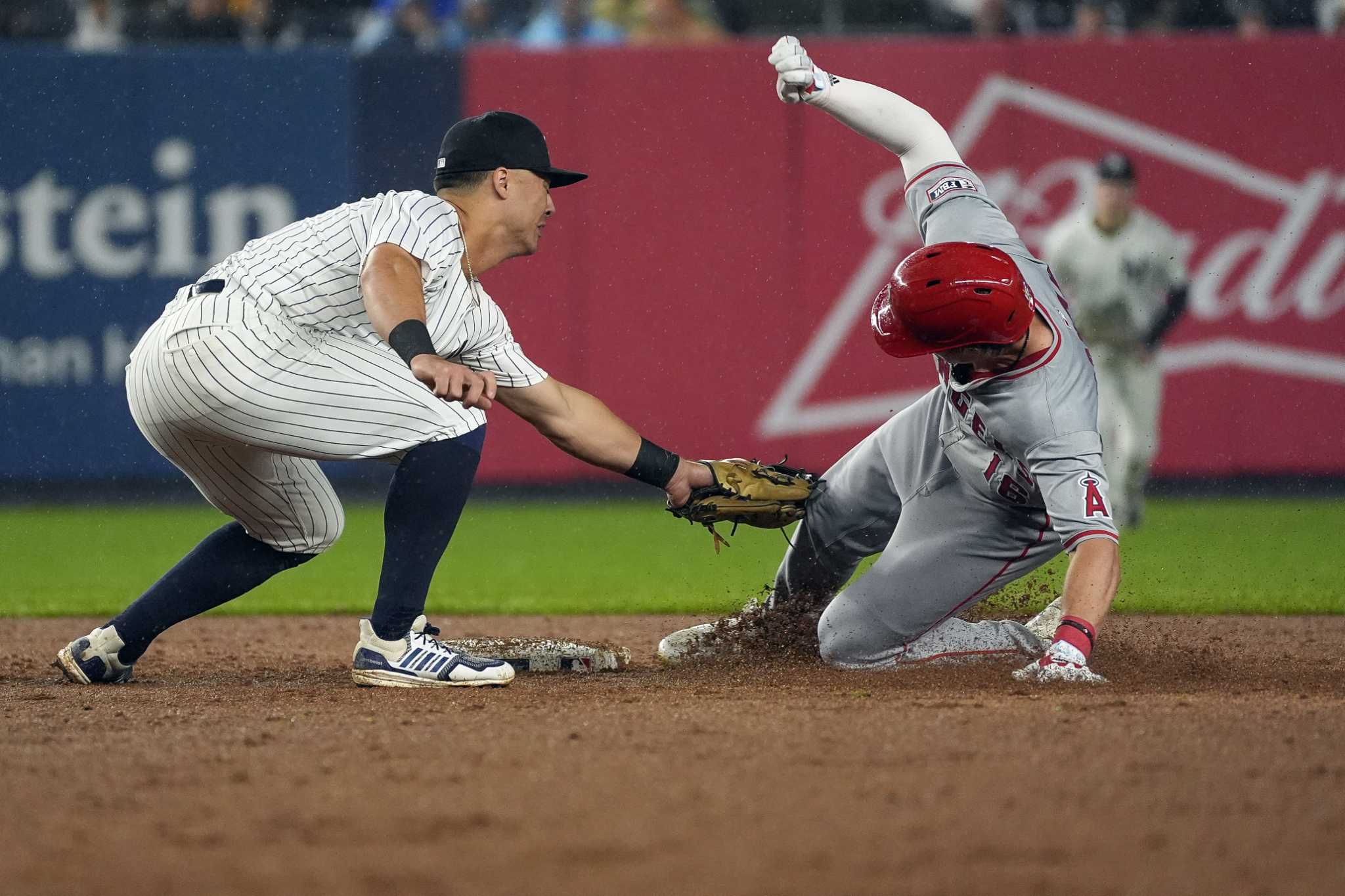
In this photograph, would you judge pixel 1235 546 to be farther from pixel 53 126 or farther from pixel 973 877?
pixel 53 126

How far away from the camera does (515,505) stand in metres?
A: 10.4

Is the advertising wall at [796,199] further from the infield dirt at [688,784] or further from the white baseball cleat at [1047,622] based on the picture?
the infield dirt at [688,784]

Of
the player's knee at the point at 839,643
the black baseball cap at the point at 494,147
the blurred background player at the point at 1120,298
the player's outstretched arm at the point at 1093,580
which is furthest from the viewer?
the blurred background player at the point at 1120,298

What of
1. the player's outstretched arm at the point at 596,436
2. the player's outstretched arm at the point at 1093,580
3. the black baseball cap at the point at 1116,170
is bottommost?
the player's outstretched arm at the point at 1093,580

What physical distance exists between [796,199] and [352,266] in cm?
657

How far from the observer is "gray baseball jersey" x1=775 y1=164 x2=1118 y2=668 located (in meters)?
4.15

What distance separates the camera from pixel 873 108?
15.9ft

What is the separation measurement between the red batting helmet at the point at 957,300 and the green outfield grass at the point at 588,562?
1.88 m

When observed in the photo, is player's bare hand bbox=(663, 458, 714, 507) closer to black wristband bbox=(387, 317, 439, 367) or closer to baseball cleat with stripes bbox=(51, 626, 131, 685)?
black wristband bbox=(387, 317, 439, 367)

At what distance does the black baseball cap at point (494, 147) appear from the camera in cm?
426

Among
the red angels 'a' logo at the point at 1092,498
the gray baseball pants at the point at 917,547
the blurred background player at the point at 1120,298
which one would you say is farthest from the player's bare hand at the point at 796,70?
the blurred background player at the point at 1120,298

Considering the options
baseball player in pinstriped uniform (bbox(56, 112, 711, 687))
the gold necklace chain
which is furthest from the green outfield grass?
the gold necklace chain

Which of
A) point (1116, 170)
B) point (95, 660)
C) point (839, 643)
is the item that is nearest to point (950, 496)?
point (839, 643)

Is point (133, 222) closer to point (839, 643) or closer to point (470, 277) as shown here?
point (470, 277)
